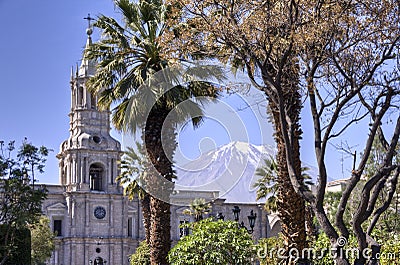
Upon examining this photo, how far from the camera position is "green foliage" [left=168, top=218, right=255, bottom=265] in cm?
1520

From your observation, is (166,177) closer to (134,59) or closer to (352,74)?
(134,59)

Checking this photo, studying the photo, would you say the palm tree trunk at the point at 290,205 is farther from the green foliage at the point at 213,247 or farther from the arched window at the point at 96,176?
the arched window at the point at 96,176

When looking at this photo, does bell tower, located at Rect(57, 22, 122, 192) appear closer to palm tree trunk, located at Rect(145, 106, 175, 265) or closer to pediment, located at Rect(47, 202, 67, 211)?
pediment, located at Rect(47, 202, 67, 211)

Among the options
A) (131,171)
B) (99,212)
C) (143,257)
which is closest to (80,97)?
(99,212)

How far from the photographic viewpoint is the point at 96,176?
5325cm

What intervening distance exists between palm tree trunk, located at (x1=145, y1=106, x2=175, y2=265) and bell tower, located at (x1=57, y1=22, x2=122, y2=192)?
113ft

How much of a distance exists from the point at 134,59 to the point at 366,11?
7681mm

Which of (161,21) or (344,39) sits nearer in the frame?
(344,39)

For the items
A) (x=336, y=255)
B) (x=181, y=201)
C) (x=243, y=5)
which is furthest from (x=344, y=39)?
(x=181, y=201)

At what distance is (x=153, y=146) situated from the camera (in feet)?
57.0

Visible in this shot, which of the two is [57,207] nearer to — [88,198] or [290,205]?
[88,198]

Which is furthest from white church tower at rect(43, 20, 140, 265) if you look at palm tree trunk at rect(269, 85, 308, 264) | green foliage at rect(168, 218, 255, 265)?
palm tree trunk at rect(269, 85, 308, 264)

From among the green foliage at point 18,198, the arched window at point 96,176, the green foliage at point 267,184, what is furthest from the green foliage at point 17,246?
the arched window at point 96,176

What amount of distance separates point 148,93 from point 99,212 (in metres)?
36.3
